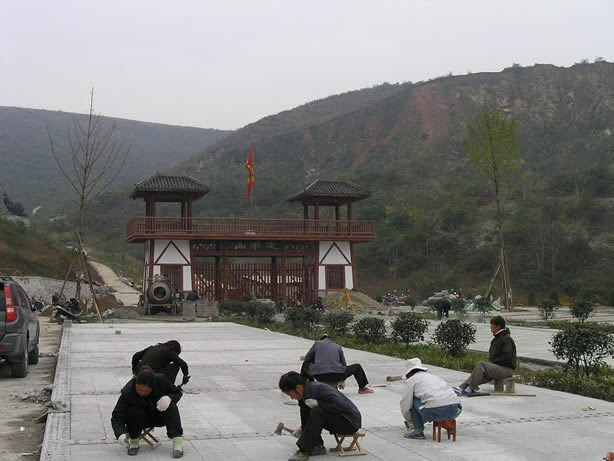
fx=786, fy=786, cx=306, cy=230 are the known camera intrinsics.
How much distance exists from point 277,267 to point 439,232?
24477mm

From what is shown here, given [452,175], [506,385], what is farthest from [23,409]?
[452,175]

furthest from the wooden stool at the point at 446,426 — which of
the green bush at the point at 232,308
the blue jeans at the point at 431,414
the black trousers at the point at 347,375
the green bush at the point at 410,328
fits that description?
the green bush at the point at 232,308

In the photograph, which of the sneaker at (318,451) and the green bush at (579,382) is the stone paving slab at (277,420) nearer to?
the sneaker at (318,451)

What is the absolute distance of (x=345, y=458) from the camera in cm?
709

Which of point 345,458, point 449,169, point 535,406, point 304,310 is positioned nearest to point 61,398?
point 345,458

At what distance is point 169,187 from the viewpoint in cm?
3981

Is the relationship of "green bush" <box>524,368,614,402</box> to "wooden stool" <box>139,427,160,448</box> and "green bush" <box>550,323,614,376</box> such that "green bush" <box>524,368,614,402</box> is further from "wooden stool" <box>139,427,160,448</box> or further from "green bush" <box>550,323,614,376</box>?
"wooden stool" <box>139,427,160,448</box>

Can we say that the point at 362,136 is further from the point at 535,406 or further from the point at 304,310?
the point at 535,406

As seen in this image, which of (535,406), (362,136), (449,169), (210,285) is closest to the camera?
(535,406)

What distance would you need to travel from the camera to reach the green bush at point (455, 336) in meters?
15.7

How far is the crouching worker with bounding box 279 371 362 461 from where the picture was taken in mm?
7012

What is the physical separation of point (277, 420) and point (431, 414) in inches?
78.4

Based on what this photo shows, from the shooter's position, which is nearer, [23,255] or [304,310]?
[304,310]

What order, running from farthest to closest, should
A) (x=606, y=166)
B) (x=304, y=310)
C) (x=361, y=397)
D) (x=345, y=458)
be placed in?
(x=606, y=166), (x=304, y=310), (x=361, y=397), (x=345, y=458)
